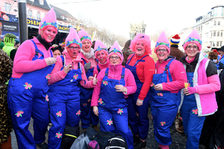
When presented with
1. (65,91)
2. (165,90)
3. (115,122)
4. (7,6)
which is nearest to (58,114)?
(65,91)

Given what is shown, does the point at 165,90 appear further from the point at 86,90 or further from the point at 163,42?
the point at 86,90

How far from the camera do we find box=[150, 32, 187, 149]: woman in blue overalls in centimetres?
255

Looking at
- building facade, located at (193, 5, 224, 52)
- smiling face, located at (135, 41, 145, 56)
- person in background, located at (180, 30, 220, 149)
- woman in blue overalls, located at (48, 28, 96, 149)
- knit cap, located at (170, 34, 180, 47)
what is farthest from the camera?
building facade, located at (193, 5, 224, 52)

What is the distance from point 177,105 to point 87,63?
2.01 m

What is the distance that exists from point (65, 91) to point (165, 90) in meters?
1.73

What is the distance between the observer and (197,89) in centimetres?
241

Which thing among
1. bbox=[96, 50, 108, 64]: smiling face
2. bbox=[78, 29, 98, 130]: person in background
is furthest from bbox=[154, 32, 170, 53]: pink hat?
bbox=[78, 29, 98, 130]: person in background

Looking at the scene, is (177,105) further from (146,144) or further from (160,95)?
(146,144)

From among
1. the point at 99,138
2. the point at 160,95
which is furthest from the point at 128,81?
the point at 99,138

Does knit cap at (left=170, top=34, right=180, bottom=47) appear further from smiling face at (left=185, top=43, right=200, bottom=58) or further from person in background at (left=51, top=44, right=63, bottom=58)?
person in background at (left=51, top=44, right=63, bottom=58)

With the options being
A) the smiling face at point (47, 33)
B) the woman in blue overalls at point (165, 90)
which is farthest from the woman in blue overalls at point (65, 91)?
the woman in blue overalls at point (165, 90)

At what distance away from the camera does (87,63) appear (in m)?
3.37

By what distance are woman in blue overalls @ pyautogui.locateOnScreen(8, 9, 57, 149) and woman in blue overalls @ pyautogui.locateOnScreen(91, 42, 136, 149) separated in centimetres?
91

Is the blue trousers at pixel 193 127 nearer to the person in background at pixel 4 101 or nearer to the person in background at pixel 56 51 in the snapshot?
the person in background at pixel 4 101
